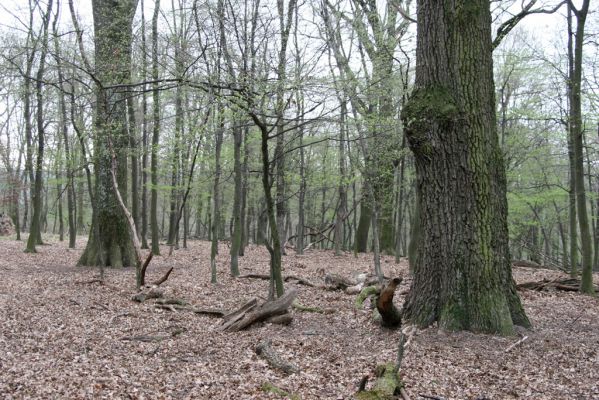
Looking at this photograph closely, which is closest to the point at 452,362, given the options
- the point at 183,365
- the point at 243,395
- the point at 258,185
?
the point at 243,395

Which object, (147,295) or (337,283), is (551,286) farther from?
(147,295)

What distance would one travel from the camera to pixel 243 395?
3.99 meters

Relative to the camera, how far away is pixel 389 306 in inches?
224

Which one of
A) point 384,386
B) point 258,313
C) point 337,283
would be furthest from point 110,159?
point 384,386

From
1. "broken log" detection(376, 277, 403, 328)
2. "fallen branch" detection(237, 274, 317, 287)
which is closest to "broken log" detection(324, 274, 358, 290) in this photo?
"fallen branch" detection(237, 274, 317, 287)

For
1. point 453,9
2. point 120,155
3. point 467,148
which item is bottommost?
point 467,148

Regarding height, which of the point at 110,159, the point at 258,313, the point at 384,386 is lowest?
the point at 384,386

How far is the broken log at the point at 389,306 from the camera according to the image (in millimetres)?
5547

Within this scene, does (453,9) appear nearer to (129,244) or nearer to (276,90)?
(276,90)

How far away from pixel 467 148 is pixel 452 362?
7.84 ft

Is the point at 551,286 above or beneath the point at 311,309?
above

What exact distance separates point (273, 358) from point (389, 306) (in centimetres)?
162

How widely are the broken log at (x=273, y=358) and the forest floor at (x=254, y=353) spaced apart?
10 cm

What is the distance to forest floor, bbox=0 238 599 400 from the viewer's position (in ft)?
13.4
